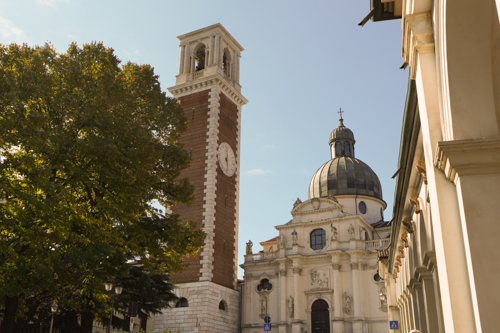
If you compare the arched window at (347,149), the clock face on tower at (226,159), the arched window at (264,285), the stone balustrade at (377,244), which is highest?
the arched window at (347,149)

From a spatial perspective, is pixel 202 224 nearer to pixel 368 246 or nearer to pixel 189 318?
pixel 189 318

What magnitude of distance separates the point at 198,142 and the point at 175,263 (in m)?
27.8

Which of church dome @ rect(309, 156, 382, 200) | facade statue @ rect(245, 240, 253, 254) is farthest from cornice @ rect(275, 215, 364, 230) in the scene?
church dome @ rect(309, 156, 382, 200)

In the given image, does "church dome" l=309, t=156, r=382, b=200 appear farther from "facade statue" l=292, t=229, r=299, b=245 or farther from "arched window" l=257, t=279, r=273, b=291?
"arched window" l=257, t=279, r=273, b=291

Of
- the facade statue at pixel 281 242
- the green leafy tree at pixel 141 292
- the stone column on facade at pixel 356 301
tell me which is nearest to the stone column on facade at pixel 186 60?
the facade statue at pixel 281 242

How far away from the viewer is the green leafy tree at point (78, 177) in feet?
43.1

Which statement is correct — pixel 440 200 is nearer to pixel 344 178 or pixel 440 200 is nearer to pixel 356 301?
pixel 356 301

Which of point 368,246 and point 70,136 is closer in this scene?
point 70,136

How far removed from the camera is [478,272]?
174 inches

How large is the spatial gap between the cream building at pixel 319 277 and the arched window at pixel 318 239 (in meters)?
0.10

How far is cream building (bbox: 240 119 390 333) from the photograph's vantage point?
42.0 meters

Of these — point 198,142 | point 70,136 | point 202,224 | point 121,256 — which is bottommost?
point 121,256

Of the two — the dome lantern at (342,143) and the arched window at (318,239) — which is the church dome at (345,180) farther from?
the arched window at (318,239)

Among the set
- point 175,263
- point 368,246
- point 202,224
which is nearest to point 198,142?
point 202,224
